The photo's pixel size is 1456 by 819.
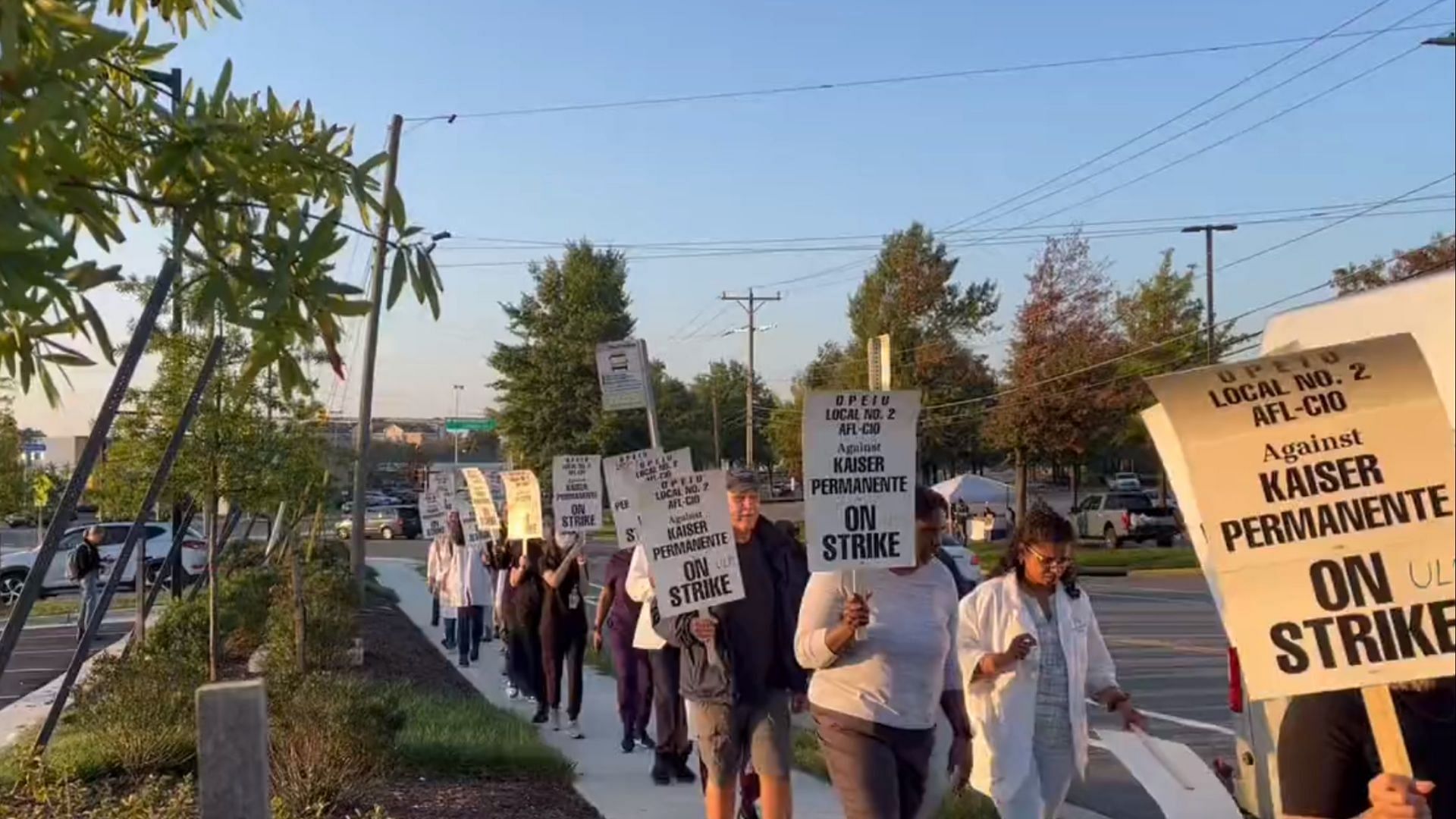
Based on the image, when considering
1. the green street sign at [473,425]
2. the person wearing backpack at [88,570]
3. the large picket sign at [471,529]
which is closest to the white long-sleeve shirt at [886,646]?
the large picket sign at [471,529]

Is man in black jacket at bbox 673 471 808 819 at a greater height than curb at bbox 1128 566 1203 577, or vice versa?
man in black jacket at bbox 673 471 808 819

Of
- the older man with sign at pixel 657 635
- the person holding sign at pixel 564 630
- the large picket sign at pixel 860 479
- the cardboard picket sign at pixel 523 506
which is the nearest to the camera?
the large picket sign at pixel 860 479

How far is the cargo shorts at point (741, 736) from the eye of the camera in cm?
685

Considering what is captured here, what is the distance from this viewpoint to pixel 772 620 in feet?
23.5

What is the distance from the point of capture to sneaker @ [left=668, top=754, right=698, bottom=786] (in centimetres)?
948

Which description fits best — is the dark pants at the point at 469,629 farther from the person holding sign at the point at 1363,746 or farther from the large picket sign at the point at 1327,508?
the large picket sign at the point at 1327,508

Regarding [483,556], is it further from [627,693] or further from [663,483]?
[663,483]

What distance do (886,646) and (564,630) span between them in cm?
625

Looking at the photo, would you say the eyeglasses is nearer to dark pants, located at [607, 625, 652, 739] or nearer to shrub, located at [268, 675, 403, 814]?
shrub, located at [268, 675, 403, 814]

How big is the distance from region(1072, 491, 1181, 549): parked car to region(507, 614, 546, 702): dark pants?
31.3m

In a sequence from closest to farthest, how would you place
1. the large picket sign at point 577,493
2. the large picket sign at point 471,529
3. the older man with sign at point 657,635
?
the older man with sign at point 657,635
the large picket sign at point 577,493
the large picket sign at point 471,529

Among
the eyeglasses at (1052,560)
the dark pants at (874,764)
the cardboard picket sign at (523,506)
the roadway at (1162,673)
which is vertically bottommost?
the roadway at (1162,673)

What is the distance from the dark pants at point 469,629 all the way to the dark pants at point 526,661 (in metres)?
2.96

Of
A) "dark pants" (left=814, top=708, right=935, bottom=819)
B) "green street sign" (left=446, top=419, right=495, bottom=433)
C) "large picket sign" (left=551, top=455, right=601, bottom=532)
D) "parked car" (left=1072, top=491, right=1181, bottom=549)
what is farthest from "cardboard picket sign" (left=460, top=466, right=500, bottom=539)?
"green street sign" (left=446, top=419, right=495, bottom=433)
